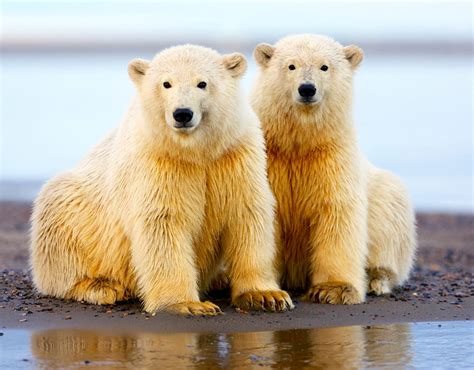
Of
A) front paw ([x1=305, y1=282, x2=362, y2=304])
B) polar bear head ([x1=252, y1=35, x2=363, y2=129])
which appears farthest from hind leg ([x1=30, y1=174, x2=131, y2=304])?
polar bear head ([x1=252, y1=35, x2=363, y2=129])

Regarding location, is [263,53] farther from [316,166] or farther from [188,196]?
[188,196]

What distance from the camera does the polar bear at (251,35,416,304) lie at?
8.88 metres

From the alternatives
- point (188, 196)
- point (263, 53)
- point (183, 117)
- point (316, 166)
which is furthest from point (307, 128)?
point (183, 117)

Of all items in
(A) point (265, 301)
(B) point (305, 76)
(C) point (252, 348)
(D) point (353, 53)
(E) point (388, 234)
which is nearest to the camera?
(C) point (252, 348)

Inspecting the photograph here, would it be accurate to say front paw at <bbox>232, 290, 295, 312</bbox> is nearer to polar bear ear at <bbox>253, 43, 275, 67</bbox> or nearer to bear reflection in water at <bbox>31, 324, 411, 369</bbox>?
A: bear reflection in water at <bbox>31, 324, 411, 369</bbox>

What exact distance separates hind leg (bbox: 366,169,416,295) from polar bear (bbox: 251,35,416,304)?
0.42ft

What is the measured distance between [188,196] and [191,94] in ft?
2.36

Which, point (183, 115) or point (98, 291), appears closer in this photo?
point (183, 115)

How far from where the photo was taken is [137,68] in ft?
28.0

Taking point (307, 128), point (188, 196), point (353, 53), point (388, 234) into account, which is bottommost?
point (388, 234)

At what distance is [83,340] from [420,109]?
66.9ft

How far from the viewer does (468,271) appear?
38.7 ft

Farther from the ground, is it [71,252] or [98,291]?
[71,252]

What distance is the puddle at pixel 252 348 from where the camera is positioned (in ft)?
21.9
